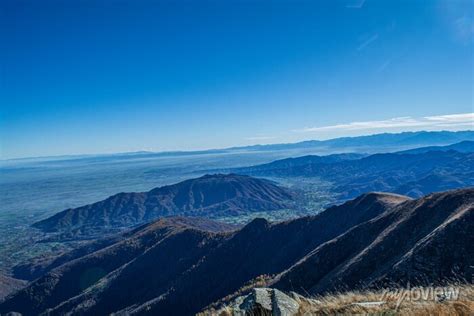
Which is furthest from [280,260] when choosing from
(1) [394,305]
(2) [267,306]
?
(1) [394,305]

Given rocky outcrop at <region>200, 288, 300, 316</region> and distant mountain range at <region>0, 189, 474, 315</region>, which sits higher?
rocky outcrop at <region>200, 288, 300, 316</region>

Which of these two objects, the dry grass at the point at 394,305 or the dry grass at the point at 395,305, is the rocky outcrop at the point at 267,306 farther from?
the dry grass at the point at 395,305

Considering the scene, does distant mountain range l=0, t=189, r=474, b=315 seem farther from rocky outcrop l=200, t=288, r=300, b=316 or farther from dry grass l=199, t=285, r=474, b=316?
rocky outcrop l=200, t=288, r=300, b=316

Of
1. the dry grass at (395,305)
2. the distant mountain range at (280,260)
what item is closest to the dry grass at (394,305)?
the dry grass at (395,305)

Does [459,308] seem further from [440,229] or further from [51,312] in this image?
[51,312]

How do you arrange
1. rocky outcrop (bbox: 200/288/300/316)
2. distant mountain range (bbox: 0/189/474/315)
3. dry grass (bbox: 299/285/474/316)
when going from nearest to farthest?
1. dry grass (bbox: 299/285/474/316)
2. rocky outcrop (bbox: 200/288/300/316)
3. distant mountain range (bbox: 0/189/474/315)

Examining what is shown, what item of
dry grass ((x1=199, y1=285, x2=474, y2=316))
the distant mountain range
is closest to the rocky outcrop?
dry grass ((x1=199, y1=285, x2=474, y2=316))

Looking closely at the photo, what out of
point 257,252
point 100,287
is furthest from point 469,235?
point 100,287

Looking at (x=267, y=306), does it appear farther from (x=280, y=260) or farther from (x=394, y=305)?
(x=280, y=260)
